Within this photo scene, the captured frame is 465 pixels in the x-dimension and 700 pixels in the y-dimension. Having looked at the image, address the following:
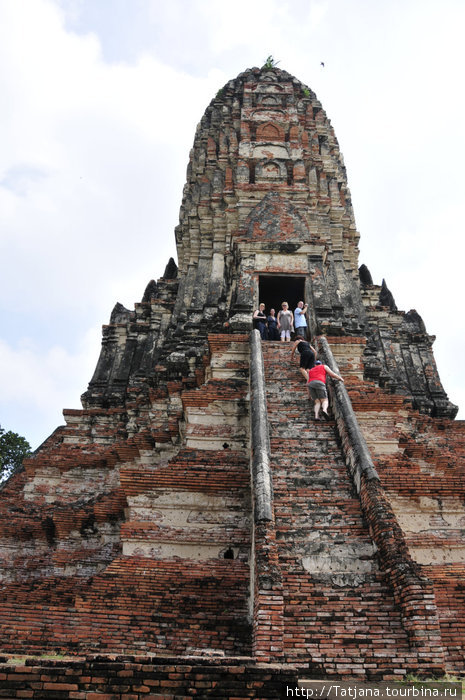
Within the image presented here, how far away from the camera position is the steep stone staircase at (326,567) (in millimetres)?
4641

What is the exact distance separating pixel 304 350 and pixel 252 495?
342cm

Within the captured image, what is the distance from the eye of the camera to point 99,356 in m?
18.6

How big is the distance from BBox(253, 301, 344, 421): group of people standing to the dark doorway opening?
6.02 ft

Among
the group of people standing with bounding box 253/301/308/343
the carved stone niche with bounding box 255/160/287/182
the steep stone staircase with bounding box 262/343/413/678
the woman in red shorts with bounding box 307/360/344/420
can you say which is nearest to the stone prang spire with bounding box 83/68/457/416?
the carved stone niche with bounding box 255/160/287/182

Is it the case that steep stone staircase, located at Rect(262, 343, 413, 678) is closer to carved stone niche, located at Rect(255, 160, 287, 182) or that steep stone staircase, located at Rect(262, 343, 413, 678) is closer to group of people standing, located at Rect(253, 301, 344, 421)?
group of people standing, located at Rect(253, 301, 344, 421)

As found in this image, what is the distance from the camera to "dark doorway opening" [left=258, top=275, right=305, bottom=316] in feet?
47.0

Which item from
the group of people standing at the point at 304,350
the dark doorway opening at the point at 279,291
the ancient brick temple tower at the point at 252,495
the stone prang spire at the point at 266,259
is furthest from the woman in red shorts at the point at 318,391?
the dark doorway opening at the point at 279,291

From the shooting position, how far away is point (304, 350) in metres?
9.14

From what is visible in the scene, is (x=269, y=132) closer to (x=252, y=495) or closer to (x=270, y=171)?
(x=270, y=171)

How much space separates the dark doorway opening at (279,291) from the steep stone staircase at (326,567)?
6996 mm

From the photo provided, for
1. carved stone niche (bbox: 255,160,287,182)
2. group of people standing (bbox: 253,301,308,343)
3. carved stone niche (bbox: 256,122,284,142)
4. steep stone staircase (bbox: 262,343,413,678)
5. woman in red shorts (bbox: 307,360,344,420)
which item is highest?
carved stone niche (bbox: 256,122,284,142)

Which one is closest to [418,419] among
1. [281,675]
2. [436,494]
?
[436,494]

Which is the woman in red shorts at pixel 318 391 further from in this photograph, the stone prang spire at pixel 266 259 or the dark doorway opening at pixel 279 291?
the dark doorway opening at pixel 279 291

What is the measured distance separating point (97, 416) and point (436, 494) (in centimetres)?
1028
